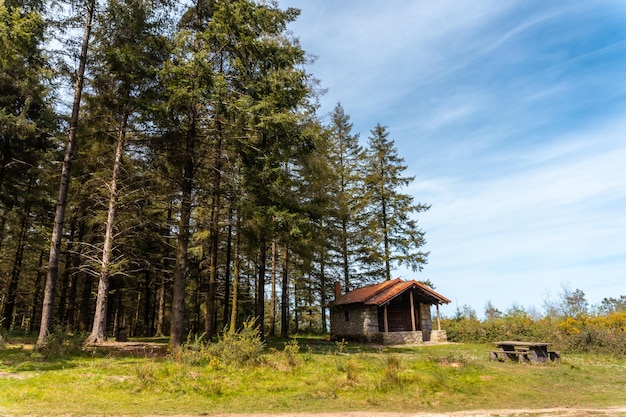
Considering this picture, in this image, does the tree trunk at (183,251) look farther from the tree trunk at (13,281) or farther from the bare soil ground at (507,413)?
the tree trunk at (13,281)

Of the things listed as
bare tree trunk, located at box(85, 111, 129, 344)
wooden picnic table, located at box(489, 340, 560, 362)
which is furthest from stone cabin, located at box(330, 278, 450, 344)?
bare tree trunk, located at box(85, 111, 129, 344)

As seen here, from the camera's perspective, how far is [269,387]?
29.8 ft

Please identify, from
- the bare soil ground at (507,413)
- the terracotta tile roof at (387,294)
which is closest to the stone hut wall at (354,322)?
the terracotta tile roof at (387,294)

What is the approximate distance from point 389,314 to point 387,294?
115 inches

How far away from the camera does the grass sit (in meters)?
7.43

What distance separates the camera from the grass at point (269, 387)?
24.4 ft

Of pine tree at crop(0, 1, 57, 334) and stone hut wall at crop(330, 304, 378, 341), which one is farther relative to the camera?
stone hut wall at crop(330, 304, 378, 341)

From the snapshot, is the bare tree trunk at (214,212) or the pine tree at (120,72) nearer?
the pine tree at (120,72)

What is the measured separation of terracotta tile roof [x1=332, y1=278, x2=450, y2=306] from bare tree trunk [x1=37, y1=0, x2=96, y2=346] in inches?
674

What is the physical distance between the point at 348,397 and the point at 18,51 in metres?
13.6

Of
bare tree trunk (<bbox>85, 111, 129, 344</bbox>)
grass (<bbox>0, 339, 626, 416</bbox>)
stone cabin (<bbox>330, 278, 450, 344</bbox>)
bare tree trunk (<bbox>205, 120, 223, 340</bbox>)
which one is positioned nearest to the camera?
grass (<bbox>0, 339, 626, 416</bbox>)

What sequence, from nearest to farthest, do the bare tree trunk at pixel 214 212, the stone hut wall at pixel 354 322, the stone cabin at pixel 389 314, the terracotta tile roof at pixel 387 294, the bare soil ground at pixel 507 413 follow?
the bare soil ground at pixel 507 413 < the bare tree trunk at pixel 214 212 < the terracotta tile roof at pixel 387 294 < the stone cabin at pixel 389 314 < the stone hut wall at pixel 354 322

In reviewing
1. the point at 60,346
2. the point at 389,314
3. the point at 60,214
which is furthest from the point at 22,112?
the point at 389,314

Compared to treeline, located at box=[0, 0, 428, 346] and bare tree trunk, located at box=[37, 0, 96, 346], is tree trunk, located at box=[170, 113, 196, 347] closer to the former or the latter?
treeline, located at box=[0, 0, 428, 346]
